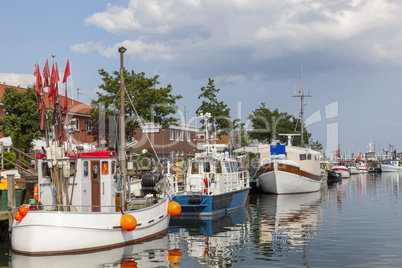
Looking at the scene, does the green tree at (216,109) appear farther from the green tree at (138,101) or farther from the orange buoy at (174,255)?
the orange buoy at (174,255)

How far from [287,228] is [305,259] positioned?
7.77 m

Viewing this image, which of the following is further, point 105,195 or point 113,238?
point 105,195

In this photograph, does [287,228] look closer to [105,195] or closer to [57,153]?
[105,195]

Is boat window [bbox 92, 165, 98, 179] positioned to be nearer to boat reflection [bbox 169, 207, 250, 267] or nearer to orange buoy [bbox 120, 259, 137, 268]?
orange buoy [bbox 120, 259, 137, 268]

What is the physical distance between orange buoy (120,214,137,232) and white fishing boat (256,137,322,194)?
2644cm

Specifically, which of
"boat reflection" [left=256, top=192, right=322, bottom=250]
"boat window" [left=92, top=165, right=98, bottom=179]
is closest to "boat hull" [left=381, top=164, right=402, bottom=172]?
"boat reflection" [left=256, top=192, right=322, bottom=250]

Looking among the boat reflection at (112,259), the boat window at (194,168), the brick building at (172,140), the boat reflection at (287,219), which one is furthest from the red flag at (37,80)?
the brick building at (172,140)

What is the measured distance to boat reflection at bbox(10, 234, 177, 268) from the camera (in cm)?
1730

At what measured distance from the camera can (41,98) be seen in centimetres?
1886

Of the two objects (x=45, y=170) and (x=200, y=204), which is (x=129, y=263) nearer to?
(x=45, y=170)

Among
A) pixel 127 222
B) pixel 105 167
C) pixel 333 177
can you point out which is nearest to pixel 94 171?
pixel 105 167

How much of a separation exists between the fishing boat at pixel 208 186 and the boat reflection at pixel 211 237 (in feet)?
2.13

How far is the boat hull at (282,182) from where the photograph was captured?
148ft

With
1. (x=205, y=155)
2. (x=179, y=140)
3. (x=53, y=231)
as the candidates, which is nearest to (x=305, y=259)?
(x=53, y=231)
